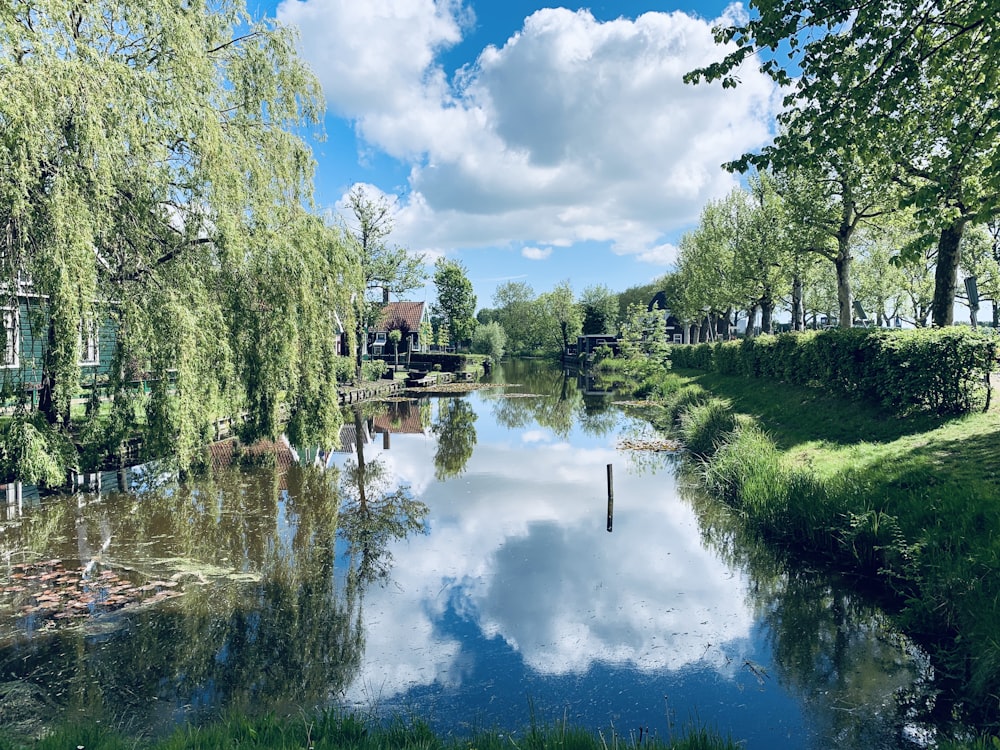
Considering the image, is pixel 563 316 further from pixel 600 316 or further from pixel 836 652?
pixel 836 652

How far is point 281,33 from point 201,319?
287 inches

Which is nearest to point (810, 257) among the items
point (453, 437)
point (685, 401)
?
point (685, 401)

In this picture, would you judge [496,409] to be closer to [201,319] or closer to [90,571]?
[201,319]

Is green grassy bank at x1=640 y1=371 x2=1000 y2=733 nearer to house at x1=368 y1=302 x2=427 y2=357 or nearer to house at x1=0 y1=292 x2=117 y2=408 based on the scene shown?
house at x1=0 y1=292 x2=117 y2=408

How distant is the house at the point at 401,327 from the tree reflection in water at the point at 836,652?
4741 centimetres

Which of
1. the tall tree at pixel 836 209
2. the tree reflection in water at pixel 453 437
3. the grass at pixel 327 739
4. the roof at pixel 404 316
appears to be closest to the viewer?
the grass at pixel 327 739

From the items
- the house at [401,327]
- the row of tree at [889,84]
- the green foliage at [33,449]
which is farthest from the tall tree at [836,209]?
the house at [401,327]

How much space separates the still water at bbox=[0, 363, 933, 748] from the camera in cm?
592

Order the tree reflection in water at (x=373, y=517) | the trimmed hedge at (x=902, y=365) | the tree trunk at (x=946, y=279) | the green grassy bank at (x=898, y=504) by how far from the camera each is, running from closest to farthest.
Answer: the green grassy bank at (x=898, y=504)
the tree reflection in water at (x=373, y=517)
the trimmed hedge at (x=902, y=365)
the tree trunk at (x=946, y=279)

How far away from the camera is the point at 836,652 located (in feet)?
22.6

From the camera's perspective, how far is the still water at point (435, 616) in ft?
19.4

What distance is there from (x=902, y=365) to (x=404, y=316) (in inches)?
1926

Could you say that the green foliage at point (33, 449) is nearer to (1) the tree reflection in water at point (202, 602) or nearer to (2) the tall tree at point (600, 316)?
(1) the tree reflection in water at point (202, 602)

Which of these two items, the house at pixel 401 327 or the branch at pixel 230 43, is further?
the house at pixel 401 327
